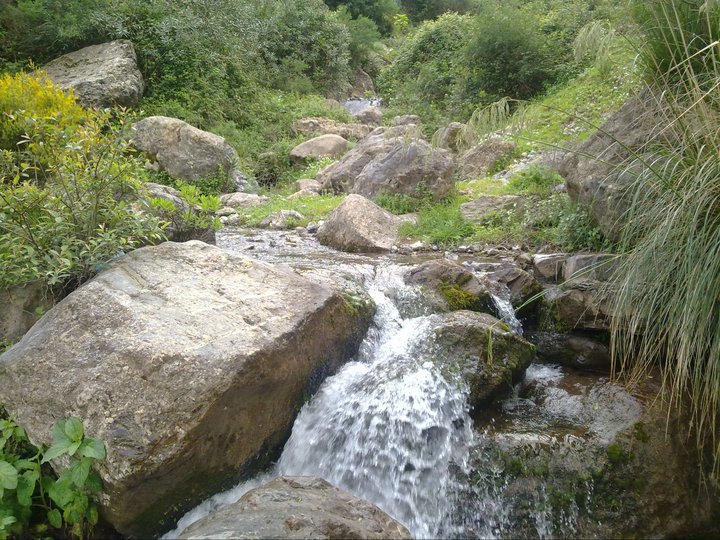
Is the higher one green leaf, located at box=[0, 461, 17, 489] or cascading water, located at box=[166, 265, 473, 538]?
green leaf, located at box=[0, 461, 17, 489]

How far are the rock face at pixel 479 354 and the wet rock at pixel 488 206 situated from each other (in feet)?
12.2

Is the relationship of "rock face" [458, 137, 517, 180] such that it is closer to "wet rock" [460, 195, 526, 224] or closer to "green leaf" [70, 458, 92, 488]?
"wet rock" [460, 195, 526, 224]

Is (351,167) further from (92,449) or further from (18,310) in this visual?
(92,449)

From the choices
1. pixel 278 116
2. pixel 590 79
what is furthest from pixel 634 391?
pixel 278 116

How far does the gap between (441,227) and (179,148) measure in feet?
23.3

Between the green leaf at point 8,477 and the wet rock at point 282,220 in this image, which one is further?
the wet rock at point 282,220

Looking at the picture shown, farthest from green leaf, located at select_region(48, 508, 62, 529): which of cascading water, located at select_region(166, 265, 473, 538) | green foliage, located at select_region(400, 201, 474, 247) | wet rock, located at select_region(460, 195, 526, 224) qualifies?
wet rock, located at select_region(460, 195, 526, 224)

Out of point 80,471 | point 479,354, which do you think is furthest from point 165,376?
point 479,354

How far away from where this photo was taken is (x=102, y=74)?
12.3 meters

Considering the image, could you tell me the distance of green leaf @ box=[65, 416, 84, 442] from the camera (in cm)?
259

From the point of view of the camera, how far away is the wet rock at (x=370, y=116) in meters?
18.0

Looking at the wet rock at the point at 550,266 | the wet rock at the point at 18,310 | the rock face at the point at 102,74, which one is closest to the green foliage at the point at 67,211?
the wet rock at the point at 18,310

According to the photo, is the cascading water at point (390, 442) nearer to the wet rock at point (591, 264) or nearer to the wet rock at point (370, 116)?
the wet rock at point (591, 264)

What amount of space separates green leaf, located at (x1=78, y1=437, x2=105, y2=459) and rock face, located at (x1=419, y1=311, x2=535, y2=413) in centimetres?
234
